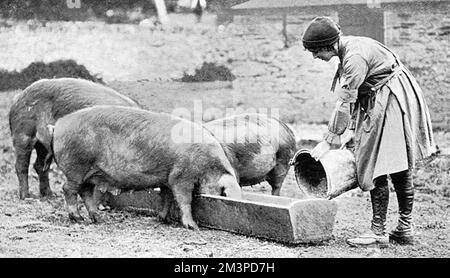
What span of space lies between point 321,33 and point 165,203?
214 cm

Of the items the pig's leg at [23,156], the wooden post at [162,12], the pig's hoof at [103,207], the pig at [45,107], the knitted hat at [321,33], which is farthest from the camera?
the wooden post at [162,12]

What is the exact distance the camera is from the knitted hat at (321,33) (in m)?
5.56

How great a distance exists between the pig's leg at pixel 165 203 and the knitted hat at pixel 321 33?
1901mm

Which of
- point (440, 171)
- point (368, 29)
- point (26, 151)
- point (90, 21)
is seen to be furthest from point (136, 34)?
point (440, 171)

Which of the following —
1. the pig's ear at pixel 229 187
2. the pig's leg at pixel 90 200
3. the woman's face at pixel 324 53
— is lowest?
the pig's leg at pixel 90 200

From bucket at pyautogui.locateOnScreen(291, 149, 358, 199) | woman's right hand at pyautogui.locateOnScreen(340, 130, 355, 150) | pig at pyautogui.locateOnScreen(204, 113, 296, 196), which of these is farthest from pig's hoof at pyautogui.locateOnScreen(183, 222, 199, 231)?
woman's right hand at pyautogui.locateOnScreen(340, 130, 355, 150)

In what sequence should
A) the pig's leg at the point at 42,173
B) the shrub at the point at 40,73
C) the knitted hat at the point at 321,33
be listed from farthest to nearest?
the shrub at the point at 40,73
the pig's leg at the point at 42,173
the knitted hat at the point at 321,33

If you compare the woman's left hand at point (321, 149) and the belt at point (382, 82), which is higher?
the belt at point (382, 82)

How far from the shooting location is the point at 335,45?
5660 millimetres

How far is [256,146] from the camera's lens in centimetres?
718

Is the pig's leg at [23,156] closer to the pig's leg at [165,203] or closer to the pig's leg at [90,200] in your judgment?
the pig's leg at [90,200]

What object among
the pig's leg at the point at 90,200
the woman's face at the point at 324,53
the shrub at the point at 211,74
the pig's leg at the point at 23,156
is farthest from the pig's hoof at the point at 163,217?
the shrub at the point at 211,74

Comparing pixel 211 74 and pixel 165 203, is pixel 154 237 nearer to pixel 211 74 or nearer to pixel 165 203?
pixel 165 203

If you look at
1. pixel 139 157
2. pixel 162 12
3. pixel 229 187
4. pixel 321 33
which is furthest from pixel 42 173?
pixel 162 12
